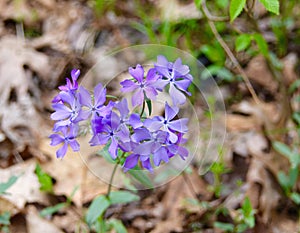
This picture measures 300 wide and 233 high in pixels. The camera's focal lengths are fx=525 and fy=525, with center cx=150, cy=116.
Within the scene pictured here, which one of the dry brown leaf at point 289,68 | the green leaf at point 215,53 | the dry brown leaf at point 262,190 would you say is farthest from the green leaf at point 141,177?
the dry brown leaf at point 289,68

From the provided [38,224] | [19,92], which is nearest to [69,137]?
[38,224]

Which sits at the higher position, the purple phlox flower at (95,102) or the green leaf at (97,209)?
the purple phlox flower at (95,102)

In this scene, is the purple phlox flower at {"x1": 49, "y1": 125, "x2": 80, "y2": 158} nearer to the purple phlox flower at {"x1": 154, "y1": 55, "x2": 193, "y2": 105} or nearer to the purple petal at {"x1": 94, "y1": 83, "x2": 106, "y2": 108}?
the purple petal at {"x1": 94, "y1": 83, "x2": 106, "y2": 108}

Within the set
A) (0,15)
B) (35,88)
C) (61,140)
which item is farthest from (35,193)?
(0,15)

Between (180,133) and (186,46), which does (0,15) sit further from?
(180,133)

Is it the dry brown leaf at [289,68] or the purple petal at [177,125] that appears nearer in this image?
the purple petal at [177,125]

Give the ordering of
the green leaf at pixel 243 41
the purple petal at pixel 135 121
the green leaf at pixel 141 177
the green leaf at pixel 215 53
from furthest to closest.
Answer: the green leaf at pixel 215 53 → the green leaf at pixel 243 41 → the green leaf at pixel 141 177 → the purple petal at pixel 135 121

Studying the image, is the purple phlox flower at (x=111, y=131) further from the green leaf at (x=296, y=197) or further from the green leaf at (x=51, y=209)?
the green leaf at (x=296, y=197)

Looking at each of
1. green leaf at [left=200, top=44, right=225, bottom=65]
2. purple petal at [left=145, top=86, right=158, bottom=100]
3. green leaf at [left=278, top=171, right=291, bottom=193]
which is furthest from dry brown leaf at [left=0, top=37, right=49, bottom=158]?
purple petal at [left=145, top=86, right=158, bottom=100]
